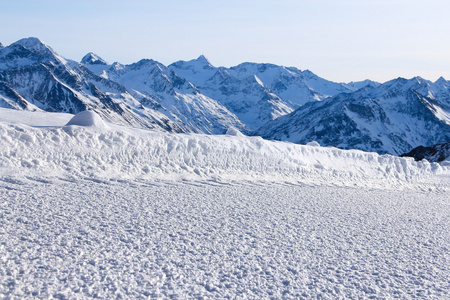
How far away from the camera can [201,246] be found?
11.1 metres

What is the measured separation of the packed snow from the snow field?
46 mm

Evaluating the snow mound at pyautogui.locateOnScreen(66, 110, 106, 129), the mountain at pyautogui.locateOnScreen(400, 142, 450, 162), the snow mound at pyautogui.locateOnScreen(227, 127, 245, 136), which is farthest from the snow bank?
the mountain at pyautogui.locateOnScreen(400, 142, 450, 162)

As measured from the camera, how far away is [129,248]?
10.4 metres

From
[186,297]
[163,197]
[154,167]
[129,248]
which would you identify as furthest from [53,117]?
[186,297]

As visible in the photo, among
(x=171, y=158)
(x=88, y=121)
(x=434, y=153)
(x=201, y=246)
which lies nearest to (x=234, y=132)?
(x=171, y=158)

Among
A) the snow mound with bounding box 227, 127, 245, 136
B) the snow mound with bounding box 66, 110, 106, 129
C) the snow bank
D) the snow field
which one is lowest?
the snow field

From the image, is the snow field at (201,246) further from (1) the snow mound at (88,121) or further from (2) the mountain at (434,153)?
(2) the mountain at (434,153)

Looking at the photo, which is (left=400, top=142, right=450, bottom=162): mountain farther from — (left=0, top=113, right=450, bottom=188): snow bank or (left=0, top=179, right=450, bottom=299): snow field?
(left=0, top=179, right=450, bottom=299): snow field

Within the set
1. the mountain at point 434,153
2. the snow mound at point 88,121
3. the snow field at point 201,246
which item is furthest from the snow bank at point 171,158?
the mountain at point 434,153

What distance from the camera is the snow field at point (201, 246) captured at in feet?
28.9

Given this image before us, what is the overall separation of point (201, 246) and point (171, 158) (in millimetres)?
10432

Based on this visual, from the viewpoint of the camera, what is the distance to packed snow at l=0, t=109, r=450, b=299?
9.09 meters

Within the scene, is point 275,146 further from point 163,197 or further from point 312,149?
point 163,197

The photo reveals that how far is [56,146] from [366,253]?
13.8m
